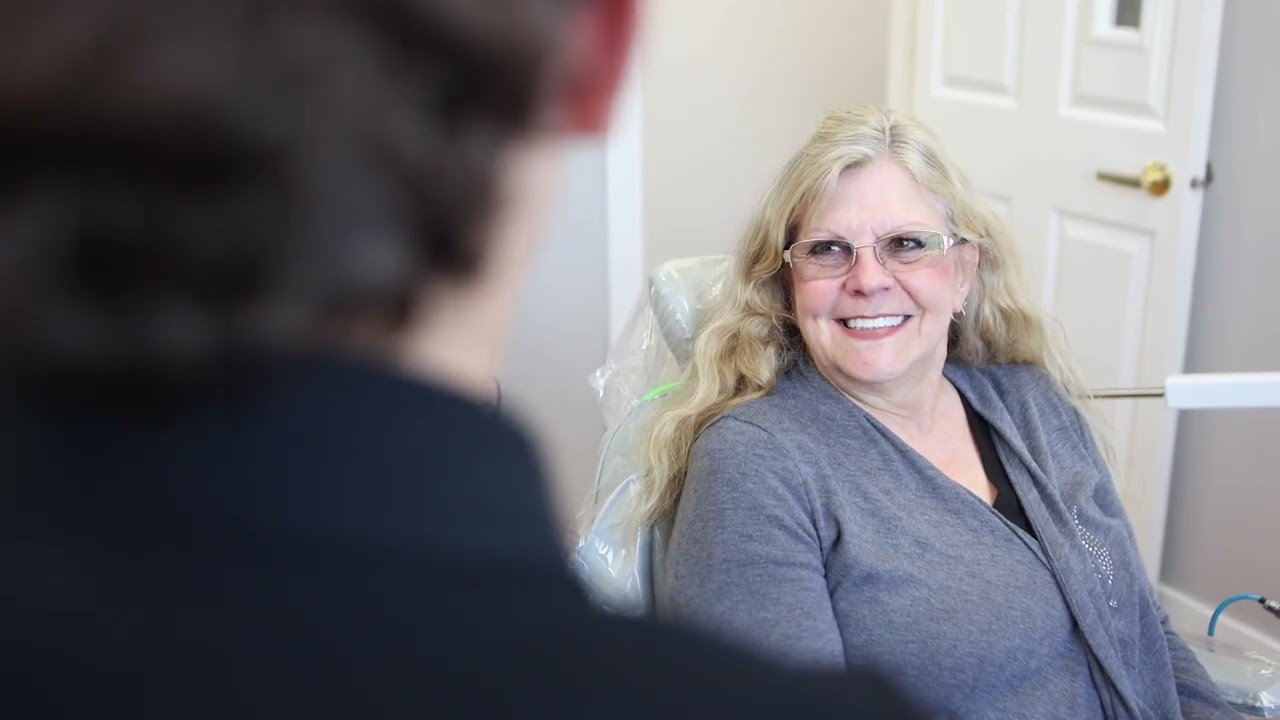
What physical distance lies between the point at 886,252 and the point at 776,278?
14 cm

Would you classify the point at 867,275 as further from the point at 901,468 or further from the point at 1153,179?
the point at 1153,179

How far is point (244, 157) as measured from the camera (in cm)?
33

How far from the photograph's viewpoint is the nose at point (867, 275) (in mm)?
1510

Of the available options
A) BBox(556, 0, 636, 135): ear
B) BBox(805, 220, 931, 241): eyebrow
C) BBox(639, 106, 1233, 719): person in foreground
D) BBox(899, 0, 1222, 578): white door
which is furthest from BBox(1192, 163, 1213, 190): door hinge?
BBox(556, 0, 636, 135): ear

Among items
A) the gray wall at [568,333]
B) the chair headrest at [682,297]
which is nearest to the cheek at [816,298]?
the chair headrest at [682,297]

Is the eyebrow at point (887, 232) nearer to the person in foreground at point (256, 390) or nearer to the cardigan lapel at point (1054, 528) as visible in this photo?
the cardigan lapel at point (1054, 528)

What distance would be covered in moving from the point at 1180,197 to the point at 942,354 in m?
1.05

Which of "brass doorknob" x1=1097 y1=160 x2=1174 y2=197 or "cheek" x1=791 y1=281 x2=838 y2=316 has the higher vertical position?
"brass doorknob" x1=1097 y1=160 x2=1174 y2=197

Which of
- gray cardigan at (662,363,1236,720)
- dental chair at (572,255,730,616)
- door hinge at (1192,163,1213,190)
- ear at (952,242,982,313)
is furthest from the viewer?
door hinge at (1192,163,1213,190)

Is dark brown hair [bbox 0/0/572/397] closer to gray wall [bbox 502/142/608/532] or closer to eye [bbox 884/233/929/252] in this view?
eye [bbox 884/233/929/252]

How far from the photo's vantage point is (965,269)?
1636 millimetres

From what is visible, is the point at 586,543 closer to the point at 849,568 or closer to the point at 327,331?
the point at 849,568

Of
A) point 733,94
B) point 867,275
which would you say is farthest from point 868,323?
point 733,94

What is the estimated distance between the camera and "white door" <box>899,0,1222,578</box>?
7.87 ft
